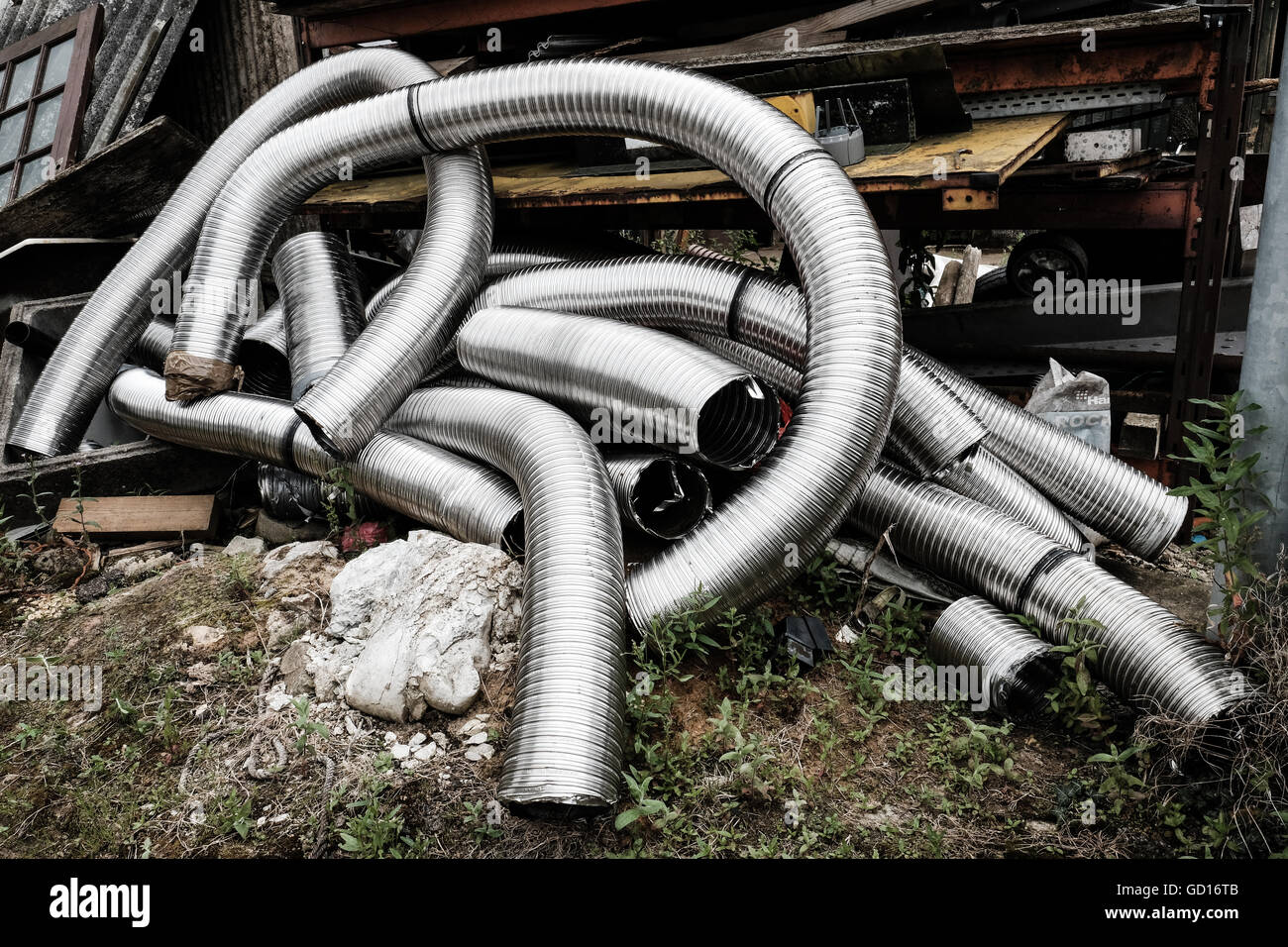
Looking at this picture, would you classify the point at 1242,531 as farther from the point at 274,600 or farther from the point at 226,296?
the point at 226,296

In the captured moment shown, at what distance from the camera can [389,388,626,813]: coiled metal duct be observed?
2.47 meters

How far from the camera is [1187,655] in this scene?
2799 millimetres

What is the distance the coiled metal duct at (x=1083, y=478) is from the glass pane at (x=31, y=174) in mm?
5313

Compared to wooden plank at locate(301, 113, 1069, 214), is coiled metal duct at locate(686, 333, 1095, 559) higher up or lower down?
lower down

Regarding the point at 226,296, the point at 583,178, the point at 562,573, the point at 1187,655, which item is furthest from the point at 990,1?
the point at 226,296

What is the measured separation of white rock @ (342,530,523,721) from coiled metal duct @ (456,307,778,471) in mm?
670

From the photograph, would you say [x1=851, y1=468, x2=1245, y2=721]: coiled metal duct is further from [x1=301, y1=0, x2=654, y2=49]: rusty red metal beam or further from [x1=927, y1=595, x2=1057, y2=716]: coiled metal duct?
[x1=301, y1=0, x2=654, y2=49]: rusty red metal beam

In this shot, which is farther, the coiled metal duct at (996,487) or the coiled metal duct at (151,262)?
the coiled metal duct at (151,262)

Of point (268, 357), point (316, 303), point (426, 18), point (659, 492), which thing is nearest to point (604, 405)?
point (659, 492)

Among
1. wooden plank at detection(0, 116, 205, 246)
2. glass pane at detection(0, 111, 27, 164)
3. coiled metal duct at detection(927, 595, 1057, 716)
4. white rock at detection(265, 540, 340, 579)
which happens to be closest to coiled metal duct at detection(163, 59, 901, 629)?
white rock at detection(265, 540, 340, 579)

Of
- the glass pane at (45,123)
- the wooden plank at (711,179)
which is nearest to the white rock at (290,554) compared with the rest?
the wooden plank at (711,179)

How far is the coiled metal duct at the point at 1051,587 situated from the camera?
9.11 ft

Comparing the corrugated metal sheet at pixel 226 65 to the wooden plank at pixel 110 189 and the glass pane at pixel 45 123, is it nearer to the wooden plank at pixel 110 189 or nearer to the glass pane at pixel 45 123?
the glass pane at pixel 45 123
